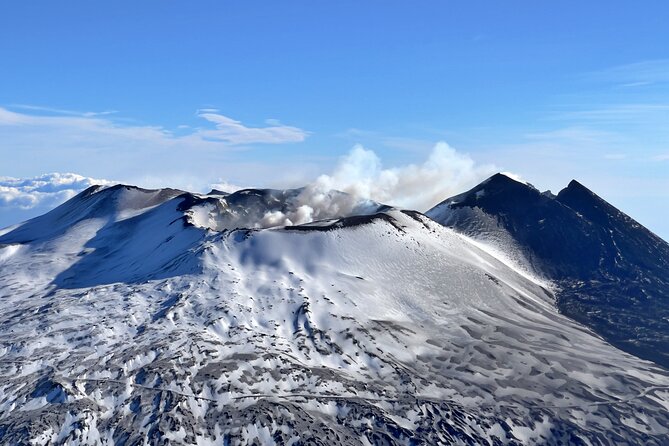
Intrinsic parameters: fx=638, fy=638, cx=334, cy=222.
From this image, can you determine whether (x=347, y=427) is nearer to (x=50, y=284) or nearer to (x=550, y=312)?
(x=550, y=312)

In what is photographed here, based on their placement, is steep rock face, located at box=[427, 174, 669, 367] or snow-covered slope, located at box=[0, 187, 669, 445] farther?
steep rock face, located at box=[427, 174, 669, 367]

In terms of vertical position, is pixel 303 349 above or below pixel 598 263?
below

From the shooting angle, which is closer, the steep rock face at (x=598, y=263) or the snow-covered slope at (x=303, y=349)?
the snow-covered slope at (x=303, y=349)

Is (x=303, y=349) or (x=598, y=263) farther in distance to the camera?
(x=598, y=263)
